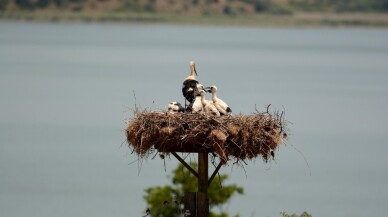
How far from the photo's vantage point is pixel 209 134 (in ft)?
40.8

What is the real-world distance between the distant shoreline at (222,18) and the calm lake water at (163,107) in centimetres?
645

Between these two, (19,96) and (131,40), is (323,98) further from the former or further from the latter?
(131,40)

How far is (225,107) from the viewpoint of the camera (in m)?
12.7

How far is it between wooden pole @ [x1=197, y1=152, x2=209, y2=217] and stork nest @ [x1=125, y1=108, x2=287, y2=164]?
20 centimetres

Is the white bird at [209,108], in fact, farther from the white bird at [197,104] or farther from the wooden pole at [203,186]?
the wooden pole at [203,186]

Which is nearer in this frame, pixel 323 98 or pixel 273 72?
pixel 323 98

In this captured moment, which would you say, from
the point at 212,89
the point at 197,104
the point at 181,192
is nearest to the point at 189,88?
the point at 212,89

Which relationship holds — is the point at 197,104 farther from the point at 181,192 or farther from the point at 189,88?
the point at 181,192

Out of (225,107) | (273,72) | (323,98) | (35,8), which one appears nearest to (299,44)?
(35,8)

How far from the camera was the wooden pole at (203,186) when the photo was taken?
12.5m

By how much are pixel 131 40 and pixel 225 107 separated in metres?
164

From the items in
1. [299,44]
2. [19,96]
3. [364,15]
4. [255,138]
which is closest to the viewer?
[255,138]

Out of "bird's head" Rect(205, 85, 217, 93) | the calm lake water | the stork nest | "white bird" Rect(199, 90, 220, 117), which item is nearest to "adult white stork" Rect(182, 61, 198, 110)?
"bird's head" Rect(205, 85, 217, 93)

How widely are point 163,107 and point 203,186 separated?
213 cm
